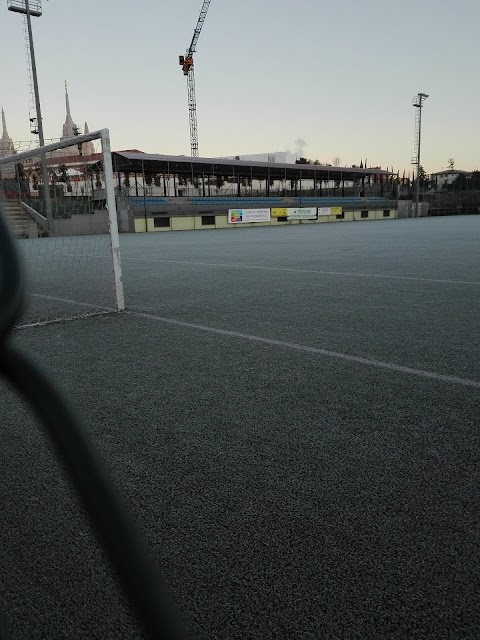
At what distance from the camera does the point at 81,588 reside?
1549mm

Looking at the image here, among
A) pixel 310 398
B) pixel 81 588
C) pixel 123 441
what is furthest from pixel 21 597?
pixel 310 398

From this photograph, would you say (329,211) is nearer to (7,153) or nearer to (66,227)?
(66,227)

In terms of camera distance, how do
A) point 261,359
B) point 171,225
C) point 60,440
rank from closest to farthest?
point 60,440 → point 261,359 → point 171,225

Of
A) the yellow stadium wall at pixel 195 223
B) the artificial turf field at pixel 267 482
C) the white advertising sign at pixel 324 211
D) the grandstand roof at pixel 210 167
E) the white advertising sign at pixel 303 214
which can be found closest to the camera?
the artificial turf field at pixel 267 482

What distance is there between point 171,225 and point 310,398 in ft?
107

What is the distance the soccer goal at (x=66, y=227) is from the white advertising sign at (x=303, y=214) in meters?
24.1

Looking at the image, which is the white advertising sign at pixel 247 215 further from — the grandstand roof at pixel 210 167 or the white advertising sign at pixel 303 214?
the grandstand roof at pixel 210 167

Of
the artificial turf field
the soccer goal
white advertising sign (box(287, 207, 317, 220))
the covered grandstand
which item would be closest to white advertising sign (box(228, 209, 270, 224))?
the covered grandstand

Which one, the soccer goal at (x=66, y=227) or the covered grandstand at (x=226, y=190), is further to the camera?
the covered grandstand at (x=226, y=190)

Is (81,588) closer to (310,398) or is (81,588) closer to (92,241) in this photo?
(310,398)

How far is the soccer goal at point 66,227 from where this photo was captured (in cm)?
545

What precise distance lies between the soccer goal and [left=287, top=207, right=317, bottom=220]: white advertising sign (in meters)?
24.1

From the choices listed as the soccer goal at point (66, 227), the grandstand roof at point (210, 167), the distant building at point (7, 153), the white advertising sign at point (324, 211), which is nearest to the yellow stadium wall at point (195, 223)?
the white advertising sign at point (324, 211)

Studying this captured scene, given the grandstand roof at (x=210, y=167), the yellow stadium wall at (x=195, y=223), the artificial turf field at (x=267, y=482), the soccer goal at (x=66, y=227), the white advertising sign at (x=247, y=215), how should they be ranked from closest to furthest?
1. the artificial turf field at (x=267, y=482)
2. the soccer goal at (x=66, y=227)
3. the yellow stadium wall at (x=195, y=223)
4. the grandstand roof at (x=210, y=167)
5. the white advertising sign at (x=247, y=215)
